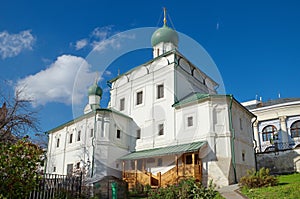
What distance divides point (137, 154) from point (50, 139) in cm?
1242

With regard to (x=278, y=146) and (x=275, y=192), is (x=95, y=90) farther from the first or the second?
(x=275, y=192)

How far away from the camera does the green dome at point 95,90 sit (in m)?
29.8

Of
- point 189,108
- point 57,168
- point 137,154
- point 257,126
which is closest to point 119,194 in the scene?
point 137,154

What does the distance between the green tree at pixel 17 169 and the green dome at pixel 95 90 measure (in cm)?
2078

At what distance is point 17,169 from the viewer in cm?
864

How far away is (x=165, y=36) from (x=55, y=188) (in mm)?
17701

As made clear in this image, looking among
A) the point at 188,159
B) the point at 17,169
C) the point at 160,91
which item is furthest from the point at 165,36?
the point at 17,169

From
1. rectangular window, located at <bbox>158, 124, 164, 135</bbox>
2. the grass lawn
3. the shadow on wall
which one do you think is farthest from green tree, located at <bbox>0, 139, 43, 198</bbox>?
the shadow on wall

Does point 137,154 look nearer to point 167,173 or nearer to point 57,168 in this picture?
point 167,173

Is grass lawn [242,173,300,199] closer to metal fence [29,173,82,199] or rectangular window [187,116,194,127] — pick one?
rectangular window [187,116,194,127]

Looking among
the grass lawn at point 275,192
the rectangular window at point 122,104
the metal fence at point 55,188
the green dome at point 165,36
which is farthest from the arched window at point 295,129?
the metal fence at point 55,188

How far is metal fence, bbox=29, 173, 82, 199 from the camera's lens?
11.1 meters

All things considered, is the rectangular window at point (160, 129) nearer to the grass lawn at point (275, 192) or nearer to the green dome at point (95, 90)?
the grass lawn at point (275, 192)

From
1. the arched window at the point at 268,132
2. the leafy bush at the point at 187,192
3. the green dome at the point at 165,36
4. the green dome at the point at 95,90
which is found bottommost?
the leafy bush at the point at 187,192
